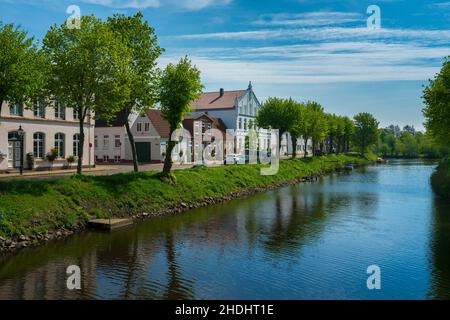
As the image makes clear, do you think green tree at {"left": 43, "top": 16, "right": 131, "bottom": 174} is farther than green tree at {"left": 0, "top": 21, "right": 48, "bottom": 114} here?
Yes

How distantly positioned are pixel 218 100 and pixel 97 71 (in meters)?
56.2

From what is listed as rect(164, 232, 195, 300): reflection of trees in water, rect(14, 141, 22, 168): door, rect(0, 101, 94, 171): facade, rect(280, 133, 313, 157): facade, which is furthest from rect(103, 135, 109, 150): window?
rect(164, 232, 195, 300): reflection of trees in water

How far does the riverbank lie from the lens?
902 inches

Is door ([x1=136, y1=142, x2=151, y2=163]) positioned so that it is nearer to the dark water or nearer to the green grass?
the green grass

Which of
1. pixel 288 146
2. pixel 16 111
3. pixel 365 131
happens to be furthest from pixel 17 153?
pixel 365 131

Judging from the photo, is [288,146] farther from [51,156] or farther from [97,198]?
[97,198]

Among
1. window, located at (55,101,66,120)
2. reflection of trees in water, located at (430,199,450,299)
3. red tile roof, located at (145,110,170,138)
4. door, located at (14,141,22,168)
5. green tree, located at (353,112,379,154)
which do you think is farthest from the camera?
green tree, located at (353,112,379,154)

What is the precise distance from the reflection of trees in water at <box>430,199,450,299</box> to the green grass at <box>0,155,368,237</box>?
59.9 ft

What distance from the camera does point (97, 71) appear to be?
1228 inches

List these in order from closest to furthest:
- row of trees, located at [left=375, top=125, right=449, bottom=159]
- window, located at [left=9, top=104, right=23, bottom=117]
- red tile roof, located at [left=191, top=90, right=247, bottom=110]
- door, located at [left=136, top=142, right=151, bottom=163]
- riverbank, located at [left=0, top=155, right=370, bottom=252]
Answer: riverbank, located at [left=0, top=155, right=370, bottom=252], window, located at [left=9, top=104, right=23, bottom=117], door, located at [left=136, top=142, right=151, bottom=163], red tile roof, located at [left=191, top=90, right=247, bottom=110], row of trees, located at [left=375, top=125, right=449, bottom=159]

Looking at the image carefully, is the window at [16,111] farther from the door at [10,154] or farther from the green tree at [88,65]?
the green tree at [88,65]

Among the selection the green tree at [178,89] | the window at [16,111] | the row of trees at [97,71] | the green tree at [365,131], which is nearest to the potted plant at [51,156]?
the window at [16,111]

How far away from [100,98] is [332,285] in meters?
22.5
